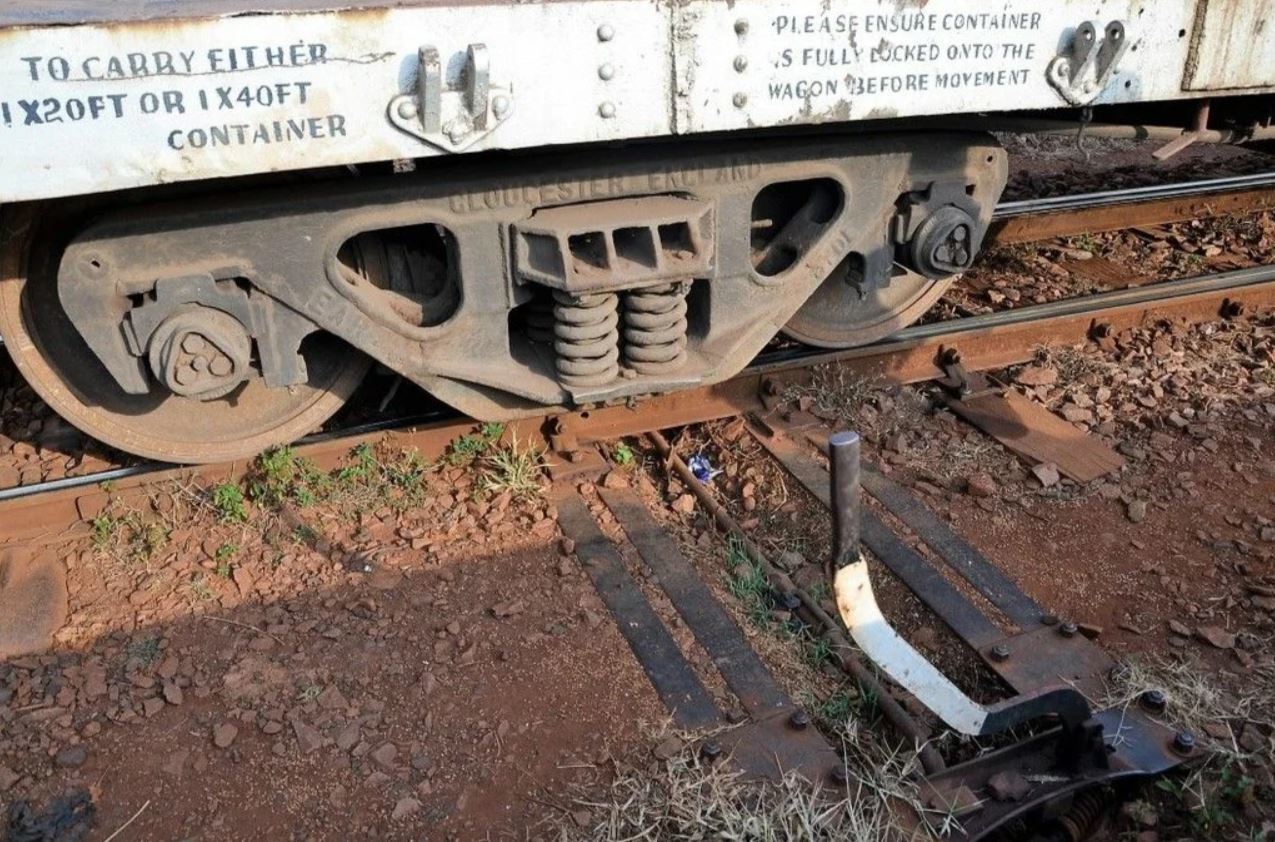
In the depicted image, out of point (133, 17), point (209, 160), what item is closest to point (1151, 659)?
point (209, 160)

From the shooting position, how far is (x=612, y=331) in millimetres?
3725

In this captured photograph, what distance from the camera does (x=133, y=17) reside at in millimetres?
2521

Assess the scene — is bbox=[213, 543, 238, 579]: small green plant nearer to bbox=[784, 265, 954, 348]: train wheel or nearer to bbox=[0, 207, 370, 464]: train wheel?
bbox=[0, 207, 370, 464]: train wheel

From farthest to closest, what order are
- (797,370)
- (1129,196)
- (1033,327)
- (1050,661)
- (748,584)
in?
(1129,196) → (1033,327) → (797,370) → (748,584) → (1050,661)

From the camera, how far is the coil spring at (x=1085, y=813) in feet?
8.93

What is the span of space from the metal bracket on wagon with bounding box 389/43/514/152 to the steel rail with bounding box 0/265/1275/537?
163cm

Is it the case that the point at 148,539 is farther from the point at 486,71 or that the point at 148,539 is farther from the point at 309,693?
the point at 486,71

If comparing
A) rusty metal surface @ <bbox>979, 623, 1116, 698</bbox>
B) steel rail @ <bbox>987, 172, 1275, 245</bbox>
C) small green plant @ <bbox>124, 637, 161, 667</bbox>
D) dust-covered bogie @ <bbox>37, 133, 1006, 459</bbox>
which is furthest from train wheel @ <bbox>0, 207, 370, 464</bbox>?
steel rail @ <bbox>987, 172, 1275, 245</bbox>

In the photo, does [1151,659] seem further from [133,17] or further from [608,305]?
[133,17]

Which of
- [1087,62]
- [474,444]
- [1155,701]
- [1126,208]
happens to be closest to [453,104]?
[474,444]

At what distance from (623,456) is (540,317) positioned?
73 cm

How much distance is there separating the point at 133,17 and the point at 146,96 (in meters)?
0.18

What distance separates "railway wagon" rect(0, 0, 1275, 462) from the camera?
264 cm

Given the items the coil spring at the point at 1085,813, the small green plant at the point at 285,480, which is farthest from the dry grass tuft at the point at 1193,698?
the small green plant at the point at 285,480
